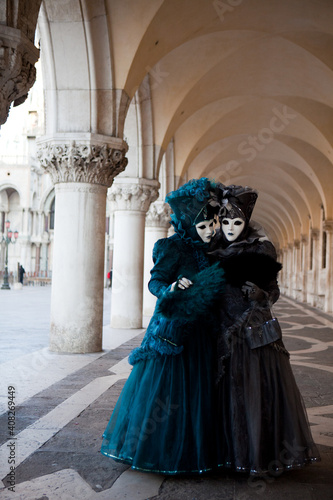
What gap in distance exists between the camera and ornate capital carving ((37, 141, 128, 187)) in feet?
27.7

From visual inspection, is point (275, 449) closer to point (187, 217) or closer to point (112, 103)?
point (187, 217)

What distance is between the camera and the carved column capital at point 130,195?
1240 centimetres

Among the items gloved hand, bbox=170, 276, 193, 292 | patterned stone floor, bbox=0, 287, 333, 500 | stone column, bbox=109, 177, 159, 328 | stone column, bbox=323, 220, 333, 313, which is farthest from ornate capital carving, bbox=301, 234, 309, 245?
gloved hand, bbox=170, 276, 193, 292

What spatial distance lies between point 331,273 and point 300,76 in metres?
7.88

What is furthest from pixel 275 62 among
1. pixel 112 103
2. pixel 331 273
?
pixel 331 273

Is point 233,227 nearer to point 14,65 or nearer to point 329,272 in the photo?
point 14,65

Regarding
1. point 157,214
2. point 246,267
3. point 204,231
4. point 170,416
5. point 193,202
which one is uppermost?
point 157,214

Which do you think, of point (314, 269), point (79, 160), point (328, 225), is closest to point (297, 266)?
point (314, 269)

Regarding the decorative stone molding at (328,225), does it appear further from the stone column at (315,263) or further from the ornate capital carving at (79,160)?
the ornate capital carving at (79,160)

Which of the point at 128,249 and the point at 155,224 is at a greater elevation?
the point at 155,224

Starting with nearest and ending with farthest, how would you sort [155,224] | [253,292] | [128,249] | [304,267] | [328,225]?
[253,292] < [128,249] < [155,224] < [328,225] < [304,267]

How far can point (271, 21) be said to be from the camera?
1138 centimetres

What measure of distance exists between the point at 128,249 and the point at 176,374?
8788 millimetres

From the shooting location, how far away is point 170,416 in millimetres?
3303
